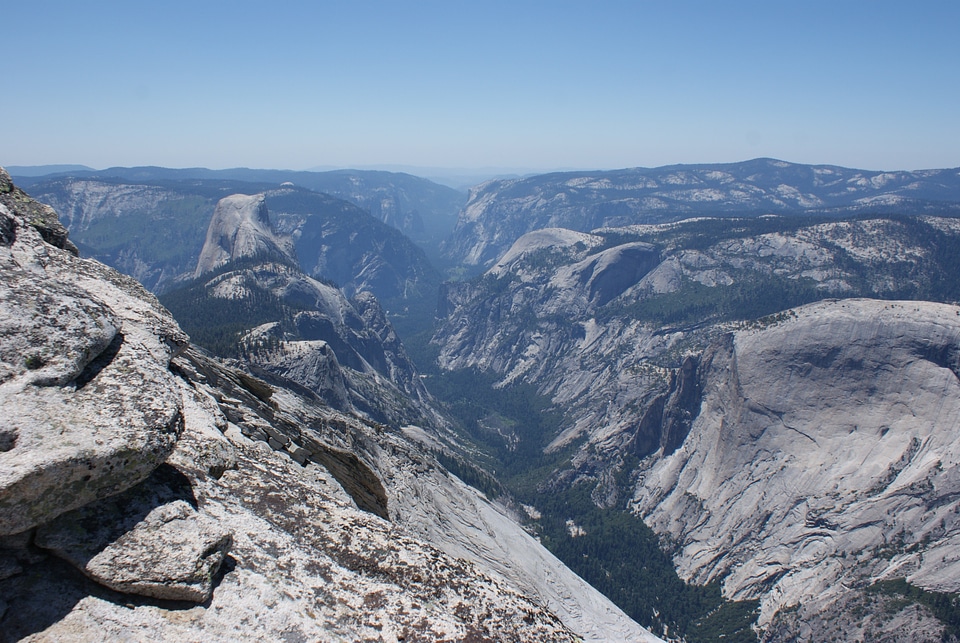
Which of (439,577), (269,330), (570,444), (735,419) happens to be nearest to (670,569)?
(735,419)

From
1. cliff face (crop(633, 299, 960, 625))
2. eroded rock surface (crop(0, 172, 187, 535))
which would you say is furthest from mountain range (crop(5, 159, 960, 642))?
eroded rock surface (crop(0, 172, 187, 535))

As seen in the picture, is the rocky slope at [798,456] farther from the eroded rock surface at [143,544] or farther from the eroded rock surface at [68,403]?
the eroded rock surface at [68,403]

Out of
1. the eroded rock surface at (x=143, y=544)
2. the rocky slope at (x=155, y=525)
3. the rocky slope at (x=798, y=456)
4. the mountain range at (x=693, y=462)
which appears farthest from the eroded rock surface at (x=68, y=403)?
the rocky slope at (x=798, y=456)

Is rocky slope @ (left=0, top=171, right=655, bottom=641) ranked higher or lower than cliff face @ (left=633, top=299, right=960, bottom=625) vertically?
higher

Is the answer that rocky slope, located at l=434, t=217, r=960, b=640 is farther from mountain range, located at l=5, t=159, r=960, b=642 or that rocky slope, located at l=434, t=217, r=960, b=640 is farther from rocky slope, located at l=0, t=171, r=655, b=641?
rocky slope, located at l=0, t=171, r=655, b=641

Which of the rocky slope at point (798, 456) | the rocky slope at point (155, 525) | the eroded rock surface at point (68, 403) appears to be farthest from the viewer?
the rocky slope at point (798, 456)

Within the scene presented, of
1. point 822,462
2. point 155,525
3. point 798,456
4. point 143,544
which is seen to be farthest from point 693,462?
point 143,544

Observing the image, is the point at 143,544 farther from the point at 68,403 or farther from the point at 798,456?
the point at 798,456

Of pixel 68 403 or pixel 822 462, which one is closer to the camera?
pixel 68 403
